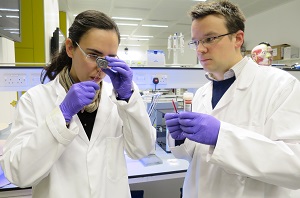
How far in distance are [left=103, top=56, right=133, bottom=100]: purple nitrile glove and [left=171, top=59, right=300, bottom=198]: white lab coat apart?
41 cm

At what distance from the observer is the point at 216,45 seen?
39.9 inches

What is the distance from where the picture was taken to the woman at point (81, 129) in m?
0.80

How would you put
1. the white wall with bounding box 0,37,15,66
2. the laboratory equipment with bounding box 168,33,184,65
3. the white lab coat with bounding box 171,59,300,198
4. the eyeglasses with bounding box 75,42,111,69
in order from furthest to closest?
1. the laboratory equipment with bounding box 168,33,184,65
2. the white wall with bounding box 0,37,15,66
3. the eyeglasses with bounding box 75,42,111,69
4. the white lab coat with bounding box 171,59,300,198

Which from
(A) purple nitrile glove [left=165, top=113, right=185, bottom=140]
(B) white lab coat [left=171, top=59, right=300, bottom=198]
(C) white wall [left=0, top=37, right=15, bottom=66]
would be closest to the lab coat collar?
(A) purple nitrile glove [left=165, top=113, right=185, bottom=140]

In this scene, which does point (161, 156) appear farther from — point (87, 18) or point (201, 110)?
point (87, 18)

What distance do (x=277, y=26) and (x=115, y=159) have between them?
19.5ft

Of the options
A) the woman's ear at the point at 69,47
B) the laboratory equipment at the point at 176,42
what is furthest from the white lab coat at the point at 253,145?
the laboratory equipment at the point at 176,42

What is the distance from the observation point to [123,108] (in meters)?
0.94

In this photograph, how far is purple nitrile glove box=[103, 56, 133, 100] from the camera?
3.03 feet

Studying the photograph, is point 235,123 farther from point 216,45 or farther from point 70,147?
point 70,147

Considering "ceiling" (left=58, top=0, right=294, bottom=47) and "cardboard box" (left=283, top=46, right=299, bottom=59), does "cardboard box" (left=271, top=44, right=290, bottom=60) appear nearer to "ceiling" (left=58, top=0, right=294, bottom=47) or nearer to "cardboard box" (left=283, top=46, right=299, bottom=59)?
"cardboard box" (left=283, top=46, right=299, bottom=59)

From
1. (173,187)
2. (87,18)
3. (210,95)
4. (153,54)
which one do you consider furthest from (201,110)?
(173,187)

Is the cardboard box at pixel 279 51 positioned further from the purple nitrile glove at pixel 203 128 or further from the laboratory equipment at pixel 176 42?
the purple nitrile glove at pixel 203 128

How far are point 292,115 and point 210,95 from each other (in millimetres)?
419
